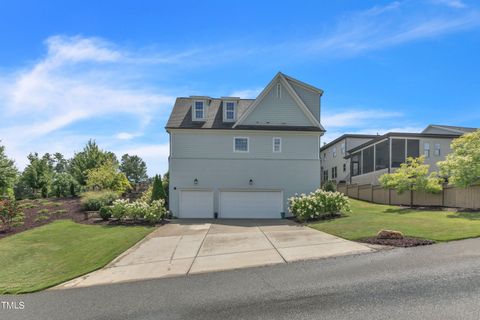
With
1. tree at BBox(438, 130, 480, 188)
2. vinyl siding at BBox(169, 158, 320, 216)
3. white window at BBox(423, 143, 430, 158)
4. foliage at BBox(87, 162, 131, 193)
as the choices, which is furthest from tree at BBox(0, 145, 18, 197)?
white window at BBox(423, 143, 430, 158)

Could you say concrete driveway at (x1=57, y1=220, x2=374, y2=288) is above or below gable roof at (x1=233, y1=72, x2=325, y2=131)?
below

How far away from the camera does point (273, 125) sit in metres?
22.4

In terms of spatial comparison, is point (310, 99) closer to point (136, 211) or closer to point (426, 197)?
point (426, 197)

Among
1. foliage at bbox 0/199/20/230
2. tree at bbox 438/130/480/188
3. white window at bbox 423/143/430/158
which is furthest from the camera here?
white window at bbox 423/143/430/158

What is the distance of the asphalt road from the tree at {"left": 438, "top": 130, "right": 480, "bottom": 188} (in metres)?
9.97

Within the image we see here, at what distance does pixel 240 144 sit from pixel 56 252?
13.1 m

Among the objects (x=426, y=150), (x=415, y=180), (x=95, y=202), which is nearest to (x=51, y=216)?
(x=95, y=202)

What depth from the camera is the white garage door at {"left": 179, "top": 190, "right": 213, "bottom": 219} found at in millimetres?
21328

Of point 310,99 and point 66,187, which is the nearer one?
point 310,99

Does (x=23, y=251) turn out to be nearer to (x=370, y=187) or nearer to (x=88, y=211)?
(x=88, y=211)

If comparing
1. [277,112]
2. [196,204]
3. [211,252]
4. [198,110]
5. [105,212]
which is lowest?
[211,252]

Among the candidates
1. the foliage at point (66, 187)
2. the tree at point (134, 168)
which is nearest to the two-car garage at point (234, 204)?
the foliage at point (66, 187)

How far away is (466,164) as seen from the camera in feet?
54.7

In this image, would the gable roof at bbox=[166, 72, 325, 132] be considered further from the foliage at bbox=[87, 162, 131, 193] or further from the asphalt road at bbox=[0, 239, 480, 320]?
the asphalt road at bbox=[0, 239, 480, 320]
